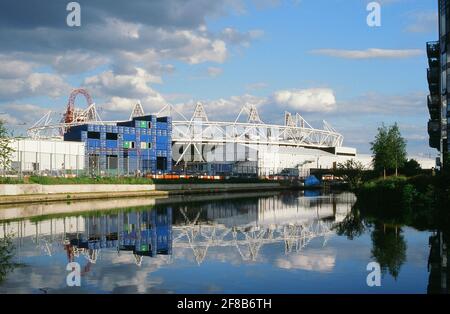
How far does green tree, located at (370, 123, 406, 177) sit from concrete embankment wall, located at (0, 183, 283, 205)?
72.0ft

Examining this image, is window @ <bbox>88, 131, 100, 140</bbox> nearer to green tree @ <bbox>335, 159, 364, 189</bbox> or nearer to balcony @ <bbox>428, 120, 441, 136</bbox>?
green tree @ <bbox>335, 159, 364, 189</bbox>

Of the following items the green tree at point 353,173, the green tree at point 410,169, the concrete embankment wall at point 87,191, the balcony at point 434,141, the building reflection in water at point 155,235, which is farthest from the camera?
the green tree at point 353,173

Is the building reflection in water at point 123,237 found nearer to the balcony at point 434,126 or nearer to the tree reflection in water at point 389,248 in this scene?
the tree reflection in water at point 389,248

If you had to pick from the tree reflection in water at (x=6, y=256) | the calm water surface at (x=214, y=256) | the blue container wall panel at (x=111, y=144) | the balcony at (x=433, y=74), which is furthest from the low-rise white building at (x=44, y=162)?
the blue container wall panel at (x=111, y=144)

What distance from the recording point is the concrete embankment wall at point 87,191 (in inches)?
1472

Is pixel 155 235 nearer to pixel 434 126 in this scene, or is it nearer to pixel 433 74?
pixel 434 126

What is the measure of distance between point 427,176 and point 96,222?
19.8 meters

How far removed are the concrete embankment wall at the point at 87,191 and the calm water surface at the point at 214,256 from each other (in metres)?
14.6

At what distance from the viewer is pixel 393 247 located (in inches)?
616

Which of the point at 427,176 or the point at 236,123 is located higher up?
the point at 236,123

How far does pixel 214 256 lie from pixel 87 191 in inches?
1347

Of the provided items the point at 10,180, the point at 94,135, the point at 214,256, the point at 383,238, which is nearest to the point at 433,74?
the point at 383,238
